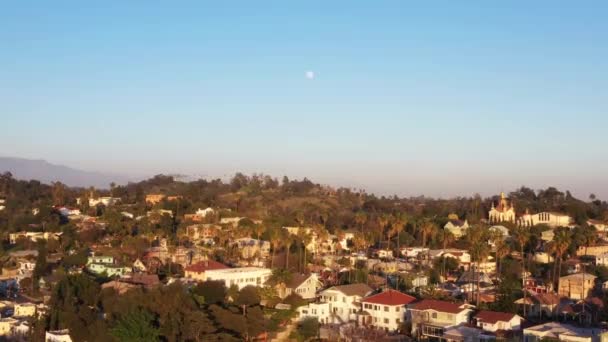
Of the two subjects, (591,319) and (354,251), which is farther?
(354,251)

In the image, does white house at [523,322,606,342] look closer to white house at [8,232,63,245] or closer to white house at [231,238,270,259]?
white house at [231,238,270,259]

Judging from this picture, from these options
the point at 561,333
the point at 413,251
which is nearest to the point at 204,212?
the point at 413,251

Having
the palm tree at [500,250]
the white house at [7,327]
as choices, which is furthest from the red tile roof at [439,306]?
the white house at [7,327]

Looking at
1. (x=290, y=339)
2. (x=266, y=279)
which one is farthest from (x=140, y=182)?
(x=290, y=339)

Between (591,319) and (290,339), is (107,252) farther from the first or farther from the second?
(591,319)

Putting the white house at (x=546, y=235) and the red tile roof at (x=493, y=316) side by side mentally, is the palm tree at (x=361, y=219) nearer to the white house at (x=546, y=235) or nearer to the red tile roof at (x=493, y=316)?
the white house at (x=546, y=235)
